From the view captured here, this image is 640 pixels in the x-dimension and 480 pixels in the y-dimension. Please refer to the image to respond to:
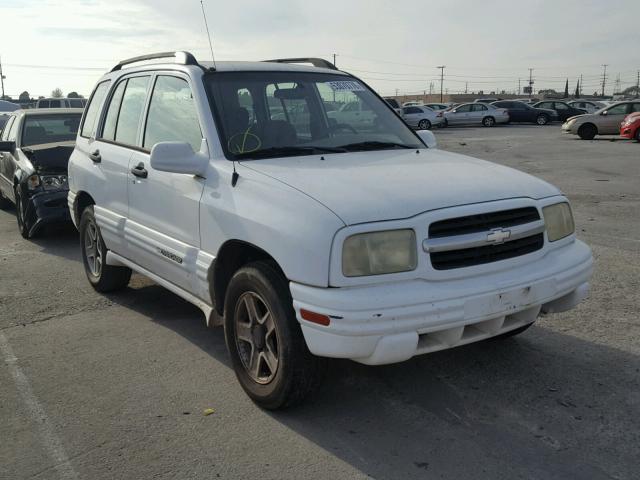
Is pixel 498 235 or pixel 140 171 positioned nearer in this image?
pixel 498 235

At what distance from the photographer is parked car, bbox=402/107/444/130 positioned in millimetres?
37312

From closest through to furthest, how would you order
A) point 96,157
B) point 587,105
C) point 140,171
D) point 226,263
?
1. point 226,263
2. point 140,171
3. point 96,157
4. point 587,105

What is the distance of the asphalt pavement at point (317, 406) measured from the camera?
311 centimetres

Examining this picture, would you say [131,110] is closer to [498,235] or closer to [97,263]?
[97,263]

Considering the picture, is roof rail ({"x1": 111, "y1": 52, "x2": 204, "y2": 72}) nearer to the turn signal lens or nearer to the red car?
the turn signal lens

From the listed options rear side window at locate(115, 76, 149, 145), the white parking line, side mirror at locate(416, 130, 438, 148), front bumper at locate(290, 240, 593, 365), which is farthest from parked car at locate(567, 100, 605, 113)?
the white parking line

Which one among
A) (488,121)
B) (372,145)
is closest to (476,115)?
(488,121)

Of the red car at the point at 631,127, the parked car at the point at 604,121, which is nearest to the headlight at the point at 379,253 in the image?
the red car at the point at 631,127

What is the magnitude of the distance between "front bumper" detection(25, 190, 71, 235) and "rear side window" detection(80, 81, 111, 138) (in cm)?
240

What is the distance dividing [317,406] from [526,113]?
38183 millimetres

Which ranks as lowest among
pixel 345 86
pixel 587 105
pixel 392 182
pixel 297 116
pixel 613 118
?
pixel 587 105

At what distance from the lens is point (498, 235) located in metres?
3.35

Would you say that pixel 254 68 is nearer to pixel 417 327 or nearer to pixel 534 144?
pixel 417 327

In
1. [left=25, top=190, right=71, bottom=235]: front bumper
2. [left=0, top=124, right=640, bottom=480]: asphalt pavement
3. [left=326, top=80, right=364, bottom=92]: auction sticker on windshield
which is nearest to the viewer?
[left=0, top=124, right=640, bottom=480]: asphalt pavement
